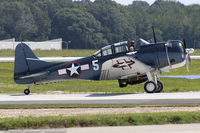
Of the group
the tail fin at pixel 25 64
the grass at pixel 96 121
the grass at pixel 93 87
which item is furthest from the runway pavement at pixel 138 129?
the grass at pixel 93 87

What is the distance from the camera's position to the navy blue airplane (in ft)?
69.8

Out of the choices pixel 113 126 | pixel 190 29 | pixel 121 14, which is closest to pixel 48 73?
pixel 113 126

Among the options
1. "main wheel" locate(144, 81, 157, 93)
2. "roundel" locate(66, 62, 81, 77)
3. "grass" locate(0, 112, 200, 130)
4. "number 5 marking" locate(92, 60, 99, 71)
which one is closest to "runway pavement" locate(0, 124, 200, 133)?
"grass" locate(0, 112, 200, 130)

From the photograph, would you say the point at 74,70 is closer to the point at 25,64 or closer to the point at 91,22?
A: the point at 25,64

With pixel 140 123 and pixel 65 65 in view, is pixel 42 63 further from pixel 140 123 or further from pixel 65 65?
pixel 140 123

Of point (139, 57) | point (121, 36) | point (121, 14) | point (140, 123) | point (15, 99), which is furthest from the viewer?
point (121, 14)

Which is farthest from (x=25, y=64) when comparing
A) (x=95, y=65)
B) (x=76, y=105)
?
(x=76, y=105)

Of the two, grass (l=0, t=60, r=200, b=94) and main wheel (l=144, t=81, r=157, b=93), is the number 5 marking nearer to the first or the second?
grass (l=0, t=60, r=200, b=94)

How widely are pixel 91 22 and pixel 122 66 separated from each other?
90.1 m

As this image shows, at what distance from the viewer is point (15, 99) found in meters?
20.1

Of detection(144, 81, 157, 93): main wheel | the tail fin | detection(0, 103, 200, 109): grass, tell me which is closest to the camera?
detection(0, 103, 200, 109): grass

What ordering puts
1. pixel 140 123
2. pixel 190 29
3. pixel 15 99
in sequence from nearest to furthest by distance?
1. pixel 140 123
2. pixel 15 99
3. pixel 190 29

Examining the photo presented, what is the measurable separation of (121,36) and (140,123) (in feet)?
291

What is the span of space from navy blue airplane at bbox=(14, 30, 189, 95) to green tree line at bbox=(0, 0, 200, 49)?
62981mm
